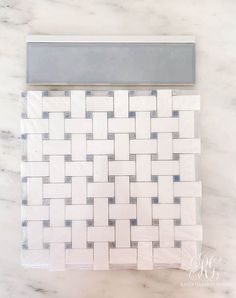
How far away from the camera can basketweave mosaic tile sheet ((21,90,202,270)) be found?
0.87 metres

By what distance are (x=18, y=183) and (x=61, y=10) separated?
48 centimetres

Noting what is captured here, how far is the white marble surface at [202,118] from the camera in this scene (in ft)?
2.90

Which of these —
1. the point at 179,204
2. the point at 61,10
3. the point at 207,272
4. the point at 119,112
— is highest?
the point at 61,10

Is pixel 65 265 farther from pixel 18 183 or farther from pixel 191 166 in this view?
pixel 191 166

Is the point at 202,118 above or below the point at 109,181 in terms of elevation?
above

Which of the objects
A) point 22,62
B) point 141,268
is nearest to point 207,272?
point 141,268

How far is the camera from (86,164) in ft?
2.87

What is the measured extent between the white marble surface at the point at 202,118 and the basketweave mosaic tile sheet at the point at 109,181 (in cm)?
4

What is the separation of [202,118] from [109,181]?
30 centimetres

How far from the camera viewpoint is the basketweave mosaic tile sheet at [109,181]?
0.87 m

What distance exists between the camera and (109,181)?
0.88m

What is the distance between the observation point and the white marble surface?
0.88 meters

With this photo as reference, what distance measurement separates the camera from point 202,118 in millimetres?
908

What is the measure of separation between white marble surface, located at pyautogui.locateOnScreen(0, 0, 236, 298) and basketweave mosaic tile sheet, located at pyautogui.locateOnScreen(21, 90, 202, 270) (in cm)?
4
